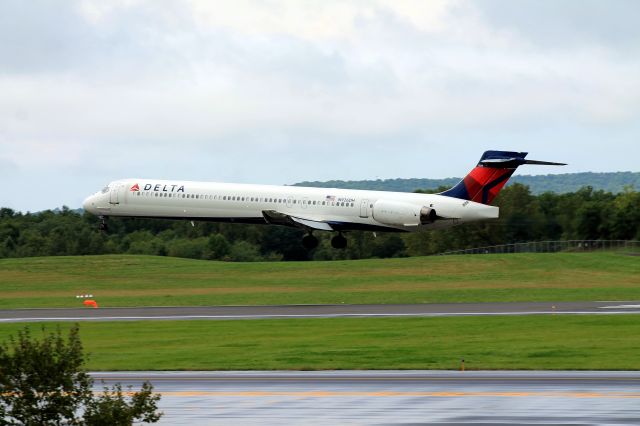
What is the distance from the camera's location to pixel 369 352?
4112 cm

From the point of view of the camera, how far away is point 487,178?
74.8 m

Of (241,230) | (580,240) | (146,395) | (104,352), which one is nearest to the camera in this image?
(146,395)

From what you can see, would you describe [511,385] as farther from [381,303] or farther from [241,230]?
[241,230]

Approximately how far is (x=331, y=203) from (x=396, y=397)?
1777 inches

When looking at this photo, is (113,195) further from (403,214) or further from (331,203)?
(403,214)

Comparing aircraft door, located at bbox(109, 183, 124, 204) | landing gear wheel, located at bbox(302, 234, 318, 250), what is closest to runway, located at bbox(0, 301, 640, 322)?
landing gear wheel, located at bbox(302, 234, 318, 250)

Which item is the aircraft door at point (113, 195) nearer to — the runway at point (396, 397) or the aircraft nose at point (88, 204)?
the aircraft nose at point (88, 204)

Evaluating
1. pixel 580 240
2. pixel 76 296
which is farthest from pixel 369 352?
pixel 580 240

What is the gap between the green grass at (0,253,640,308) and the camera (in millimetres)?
69688

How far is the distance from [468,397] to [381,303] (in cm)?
3485

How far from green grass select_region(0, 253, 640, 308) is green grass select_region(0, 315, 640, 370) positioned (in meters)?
14.3

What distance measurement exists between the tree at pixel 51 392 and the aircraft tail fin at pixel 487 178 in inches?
2140

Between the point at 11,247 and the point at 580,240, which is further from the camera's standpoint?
the point at 11,247

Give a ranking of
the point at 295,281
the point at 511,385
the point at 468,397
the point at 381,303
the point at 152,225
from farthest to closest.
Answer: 1. the point at 152,225
2. the point at 295,281
3. the point at 381,303
4. the point at 511,385
5. the point at 468,397
